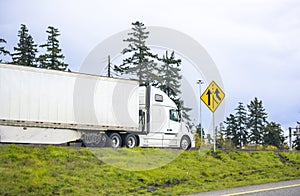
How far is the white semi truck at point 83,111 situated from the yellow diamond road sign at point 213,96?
4534 mm

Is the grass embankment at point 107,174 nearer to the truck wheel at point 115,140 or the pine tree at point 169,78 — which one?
the truck wheel at point 115,140

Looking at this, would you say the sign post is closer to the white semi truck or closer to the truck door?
the white semi truck

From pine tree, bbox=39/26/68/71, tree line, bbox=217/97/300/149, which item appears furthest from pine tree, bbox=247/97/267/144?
pine tree, bbox=39/26/68/71

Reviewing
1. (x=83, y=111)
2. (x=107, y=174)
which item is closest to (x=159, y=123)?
(x=83, y=111)

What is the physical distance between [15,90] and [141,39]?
30.4m

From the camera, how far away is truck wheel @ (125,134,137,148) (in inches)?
922

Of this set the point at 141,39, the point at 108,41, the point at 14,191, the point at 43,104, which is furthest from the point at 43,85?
the point at 141,39

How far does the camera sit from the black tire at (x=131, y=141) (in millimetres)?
23422

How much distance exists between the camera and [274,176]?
16.6 meters

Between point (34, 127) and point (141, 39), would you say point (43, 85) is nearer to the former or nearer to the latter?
point (34, 127)

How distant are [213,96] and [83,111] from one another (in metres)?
6.19

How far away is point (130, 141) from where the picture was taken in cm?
2377

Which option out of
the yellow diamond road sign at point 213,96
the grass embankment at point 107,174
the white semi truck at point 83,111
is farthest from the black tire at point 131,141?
the yellow diamond road sign at point 213,96

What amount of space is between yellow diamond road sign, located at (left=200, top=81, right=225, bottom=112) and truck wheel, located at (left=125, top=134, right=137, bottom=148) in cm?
473
